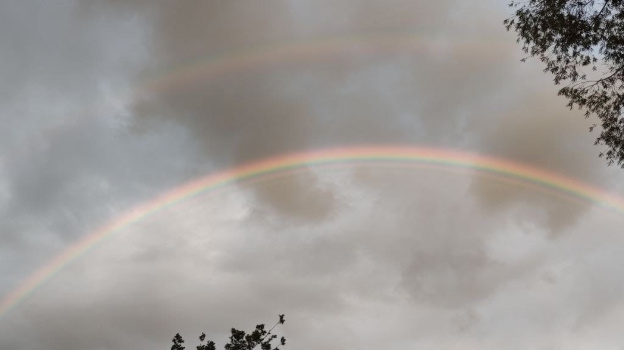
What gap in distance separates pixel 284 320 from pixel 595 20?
1282 inches

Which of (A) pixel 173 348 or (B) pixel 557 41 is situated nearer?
(B) pixel 557 41

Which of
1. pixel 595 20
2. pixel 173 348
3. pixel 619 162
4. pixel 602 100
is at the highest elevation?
pixel 173 348

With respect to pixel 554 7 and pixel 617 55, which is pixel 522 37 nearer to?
pixel 554 7

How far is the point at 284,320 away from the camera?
42062 mm

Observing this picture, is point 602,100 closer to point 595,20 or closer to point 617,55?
point 617,55

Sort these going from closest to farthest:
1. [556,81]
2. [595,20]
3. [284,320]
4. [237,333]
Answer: [595,20]
[556,81]
[284,320]
[237,333]

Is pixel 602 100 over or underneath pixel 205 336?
underneath

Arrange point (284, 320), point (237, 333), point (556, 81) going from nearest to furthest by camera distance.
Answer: point (556, 81)
point (284, 320)
point (237, 333)

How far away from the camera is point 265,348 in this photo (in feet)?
144

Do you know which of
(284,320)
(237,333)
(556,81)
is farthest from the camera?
(237,333)

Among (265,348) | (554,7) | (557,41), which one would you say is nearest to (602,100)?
(557,41)

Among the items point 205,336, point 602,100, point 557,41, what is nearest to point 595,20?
point 557,41

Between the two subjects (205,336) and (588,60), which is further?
(205,336)

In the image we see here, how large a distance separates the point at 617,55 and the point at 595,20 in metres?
1.32
